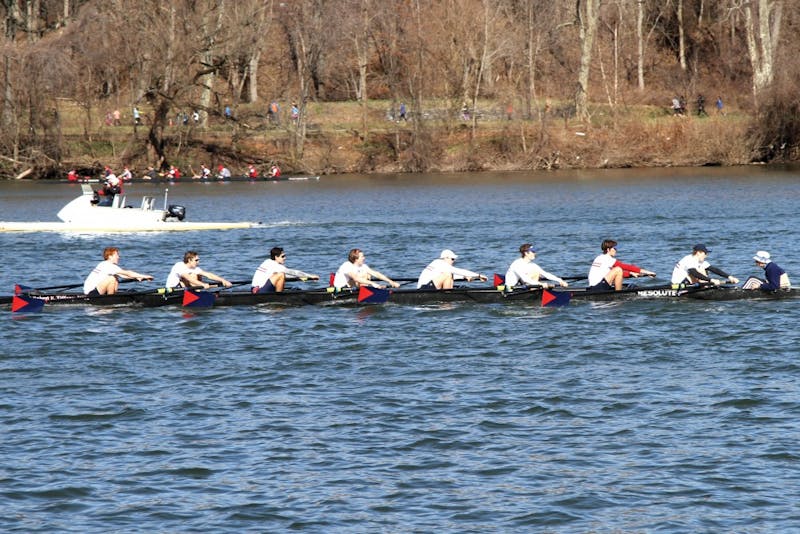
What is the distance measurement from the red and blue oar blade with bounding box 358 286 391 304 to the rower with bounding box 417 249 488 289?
0.96 meters

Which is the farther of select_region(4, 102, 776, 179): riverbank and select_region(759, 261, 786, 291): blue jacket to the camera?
select_region(4, 102, 776, 179): riverbank

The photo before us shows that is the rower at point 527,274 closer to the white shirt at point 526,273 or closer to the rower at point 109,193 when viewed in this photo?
the white shirt at point 526,273

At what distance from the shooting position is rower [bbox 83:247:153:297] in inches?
1101

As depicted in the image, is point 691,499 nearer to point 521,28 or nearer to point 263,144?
point 263,144

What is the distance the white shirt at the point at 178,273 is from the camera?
92.3 feet

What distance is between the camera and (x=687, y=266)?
27.2 m

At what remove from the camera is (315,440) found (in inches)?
713

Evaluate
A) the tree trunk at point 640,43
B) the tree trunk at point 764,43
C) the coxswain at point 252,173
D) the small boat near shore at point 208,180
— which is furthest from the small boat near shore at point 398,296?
the tree trunk at point 640,43

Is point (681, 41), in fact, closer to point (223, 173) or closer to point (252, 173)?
point (252, 173)

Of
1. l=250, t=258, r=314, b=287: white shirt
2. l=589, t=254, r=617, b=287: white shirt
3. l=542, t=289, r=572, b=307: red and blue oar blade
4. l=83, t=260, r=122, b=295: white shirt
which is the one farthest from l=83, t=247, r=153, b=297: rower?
l=589, t=254, r=617, b=287: white shirt

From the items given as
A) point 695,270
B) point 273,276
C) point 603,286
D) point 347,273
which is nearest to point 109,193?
point 273,276

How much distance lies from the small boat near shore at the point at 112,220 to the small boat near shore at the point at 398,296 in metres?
19.0

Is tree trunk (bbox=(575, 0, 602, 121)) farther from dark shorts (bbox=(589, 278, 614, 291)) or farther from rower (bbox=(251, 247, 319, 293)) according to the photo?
rower (bbox=(251, 247, 319, 293))

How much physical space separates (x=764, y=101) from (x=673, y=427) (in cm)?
6137
